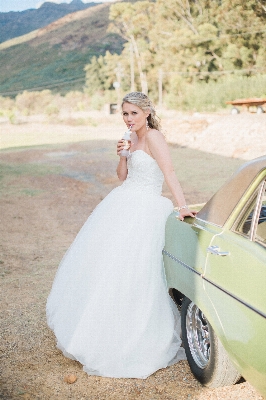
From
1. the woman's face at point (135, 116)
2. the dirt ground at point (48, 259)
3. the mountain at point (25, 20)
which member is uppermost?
the mountain at point (25, 20)

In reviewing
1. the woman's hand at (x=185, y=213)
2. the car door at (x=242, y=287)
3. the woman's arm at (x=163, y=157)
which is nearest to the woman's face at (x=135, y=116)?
the woman's arm at (x=163, y=157)

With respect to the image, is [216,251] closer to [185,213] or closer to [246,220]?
[246,220]

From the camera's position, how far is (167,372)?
322cm

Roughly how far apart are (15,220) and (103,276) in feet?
18.2

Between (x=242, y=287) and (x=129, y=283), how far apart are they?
1.11 meters

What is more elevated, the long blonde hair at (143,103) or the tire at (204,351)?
the long blonde hair at (143,103)

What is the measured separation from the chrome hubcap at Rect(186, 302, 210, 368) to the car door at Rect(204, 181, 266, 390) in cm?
49

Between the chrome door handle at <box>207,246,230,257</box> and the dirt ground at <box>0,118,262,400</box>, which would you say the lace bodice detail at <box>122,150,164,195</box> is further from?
the dirt ground at <box>0,118,262,400</box>

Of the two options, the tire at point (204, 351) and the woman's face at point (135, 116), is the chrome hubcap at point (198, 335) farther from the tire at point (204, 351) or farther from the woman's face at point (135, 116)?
the woman's face at point (135, 116)

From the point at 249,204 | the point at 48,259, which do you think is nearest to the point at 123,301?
the point at 249,204

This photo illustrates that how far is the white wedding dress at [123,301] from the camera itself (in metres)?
3.13

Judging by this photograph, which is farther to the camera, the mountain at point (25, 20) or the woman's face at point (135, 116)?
the mountain at point (25, 20)

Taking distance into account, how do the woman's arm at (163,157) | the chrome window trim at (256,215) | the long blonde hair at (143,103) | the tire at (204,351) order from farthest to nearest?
the long blonde hair at (143,103) → the woman's arm at (163,157) → the tire at (204,351) → the chrome window trim at (256,215)

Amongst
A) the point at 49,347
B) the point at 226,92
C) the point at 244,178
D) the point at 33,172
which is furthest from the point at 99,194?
the point at 226,92
